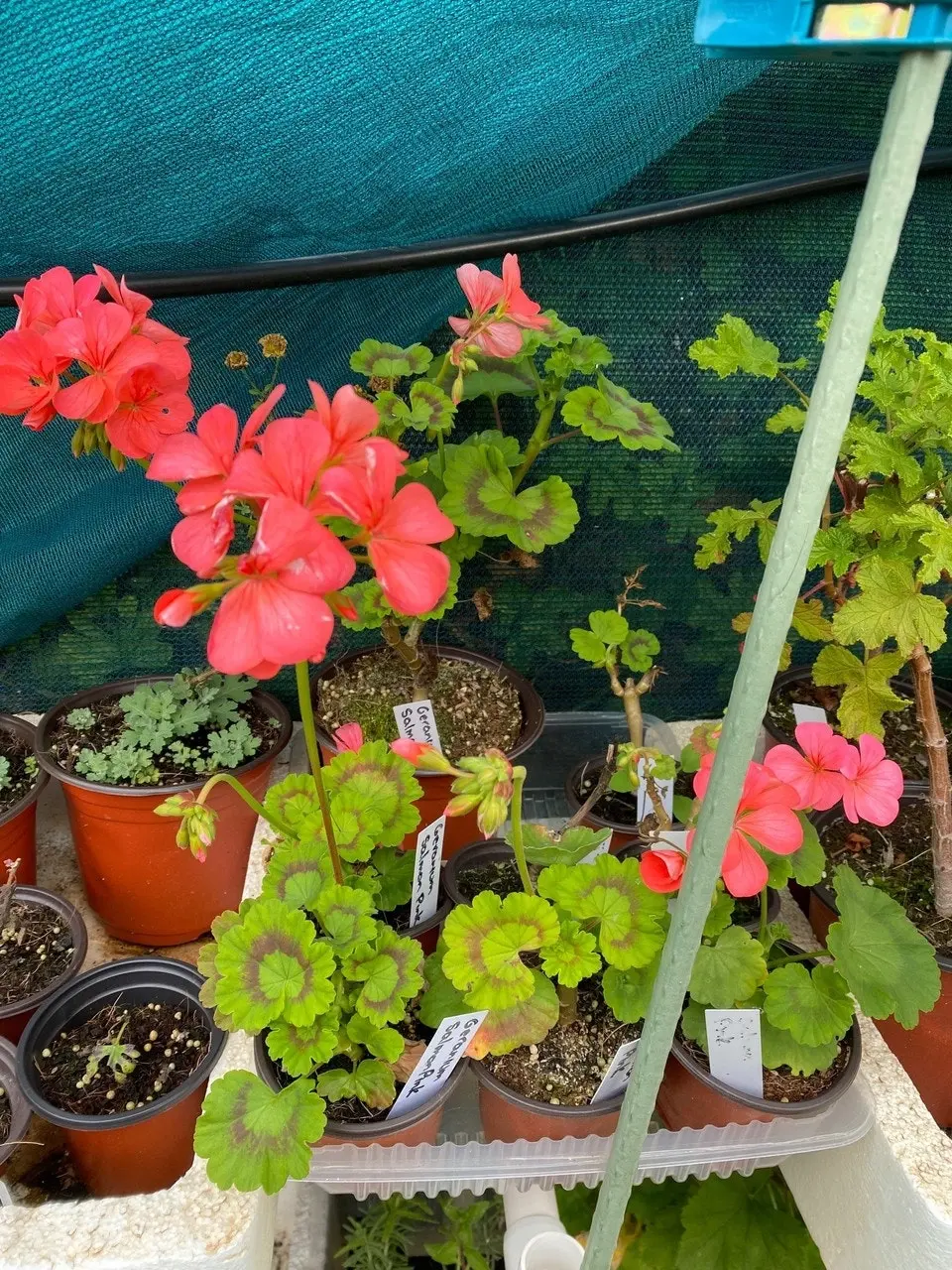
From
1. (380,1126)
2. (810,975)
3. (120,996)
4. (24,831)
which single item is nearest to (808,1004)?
(810,975)

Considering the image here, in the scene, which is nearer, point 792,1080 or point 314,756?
point 314,756

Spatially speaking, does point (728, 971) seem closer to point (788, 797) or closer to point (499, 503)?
point (788, 797)

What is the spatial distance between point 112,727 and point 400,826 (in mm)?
561

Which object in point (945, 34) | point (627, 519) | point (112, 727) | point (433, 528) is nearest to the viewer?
point (945, 34)

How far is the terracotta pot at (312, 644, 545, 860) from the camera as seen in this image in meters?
1.22

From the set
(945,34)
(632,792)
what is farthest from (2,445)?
(945,34)

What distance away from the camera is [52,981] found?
1074 mm

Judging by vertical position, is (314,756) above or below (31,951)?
above

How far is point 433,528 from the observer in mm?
567

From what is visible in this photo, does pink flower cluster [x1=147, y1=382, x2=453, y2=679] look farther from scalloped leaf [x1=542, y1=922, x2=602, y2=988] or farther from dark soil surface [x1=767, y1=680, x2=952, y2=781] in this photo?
dark soil surface [x1=767, y1=680, x2=952, y2=781]

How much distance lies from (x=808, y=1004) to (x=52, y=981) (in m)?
0.82

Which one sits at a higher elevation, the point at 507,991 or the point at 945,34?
the point at 945,34

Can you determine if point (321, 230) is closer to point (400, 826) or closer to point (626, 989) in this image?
point (400, 826)

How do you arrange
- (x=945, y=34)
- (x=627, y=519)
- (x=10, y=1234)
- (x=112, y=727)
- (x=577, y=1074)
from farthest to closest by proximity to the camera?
(x=627, y=519) → (x=112, y=727) → (x=577, y=1074) → (x=10, y=1234) → (x=945, y=34)
